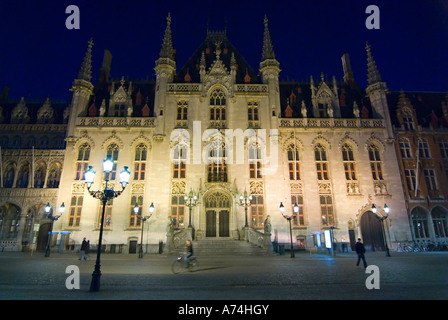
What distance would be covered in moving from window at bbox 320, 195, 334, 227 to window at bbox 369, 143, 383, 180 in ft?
20.6

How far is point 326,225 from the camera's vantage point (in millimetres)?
27312

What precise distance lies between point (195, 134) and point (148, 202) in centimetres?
926

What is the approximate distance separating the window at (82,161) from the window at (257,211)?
19036 millimetres

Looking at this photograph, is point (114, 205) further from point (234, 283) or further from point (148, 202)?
point (234, 283)

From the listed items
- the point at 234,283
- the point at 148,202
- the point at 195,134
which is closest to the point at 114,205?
the point at 148,202

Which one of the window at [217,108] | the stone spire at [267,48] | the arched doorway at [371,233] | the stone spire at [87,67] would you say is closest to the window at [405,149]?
the arched doorway at [371,233]

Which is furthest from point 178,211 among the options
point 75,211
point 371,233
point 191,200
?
point 371,233

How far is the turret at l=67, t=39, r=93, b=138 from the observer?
96.3 feet

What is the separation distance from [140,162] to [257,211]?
47.0ft

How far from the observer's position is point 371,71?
32.8 meters

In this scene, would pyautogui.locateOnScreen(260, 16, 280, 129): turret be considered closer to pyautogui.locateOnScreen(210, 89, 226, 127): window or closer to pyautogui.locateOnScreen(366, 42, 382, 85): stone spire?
pyautogui.locateOnScreen(210, 89, 226, 127): window

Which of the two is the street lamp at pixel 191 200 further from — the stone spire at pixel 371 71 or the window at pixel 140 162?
the stone spire at pixel 371 71

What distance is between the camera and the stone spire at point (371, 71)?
32.1 metres

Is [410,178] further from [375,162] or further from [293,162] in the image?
[293,162]
